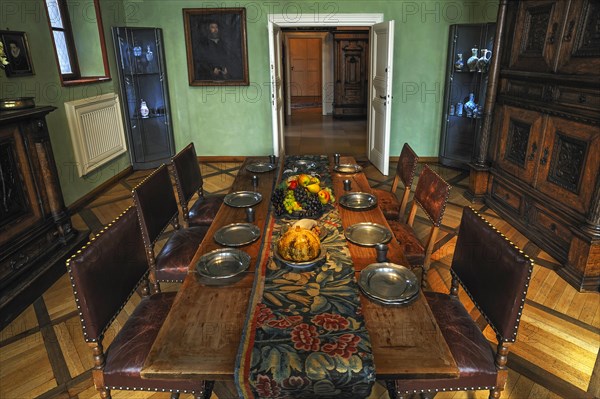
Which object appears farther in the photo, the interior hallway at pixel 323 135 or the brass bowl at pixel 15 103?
the interior hallway at pixel 323 135

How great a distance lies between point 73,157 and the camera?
135 inches

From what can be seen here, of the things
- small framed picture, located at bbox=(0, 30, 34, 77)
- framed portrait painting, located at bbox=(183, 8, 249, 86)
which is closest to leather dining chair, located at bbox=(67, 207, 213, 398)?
small framed picture, located at bbox=(0, 30, 34, 77)

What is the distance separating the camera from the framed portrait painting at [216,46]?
4.36 m

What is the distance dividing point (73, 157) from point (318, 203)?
264cm

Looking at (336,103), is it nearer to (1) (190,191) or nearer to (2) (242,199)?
(1) (190,191)

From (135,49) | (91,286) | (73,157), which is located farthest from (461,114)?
(91,286)

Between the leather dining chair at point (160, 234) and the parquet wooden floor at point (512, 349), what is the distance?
18.1 inches

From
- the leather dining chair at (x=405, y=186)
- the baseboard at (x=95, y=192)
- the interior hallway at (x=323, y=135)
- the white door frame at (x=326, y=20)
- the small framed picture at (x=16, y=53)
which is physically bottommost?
the baseboard at (x=95, y=192)

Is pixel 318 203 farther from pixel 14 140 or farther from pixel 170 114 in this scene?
pixel 170 114

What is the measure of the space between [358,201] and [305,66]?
9.05m

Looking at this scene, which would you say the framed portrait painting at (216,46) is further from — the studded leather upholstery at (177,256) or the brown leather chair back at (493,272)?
the brown leather chair back at (493,272)

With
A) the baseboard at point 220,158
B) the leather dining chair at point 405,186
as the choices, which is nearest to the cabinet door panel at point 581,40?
the leather dining chair at point 405,186

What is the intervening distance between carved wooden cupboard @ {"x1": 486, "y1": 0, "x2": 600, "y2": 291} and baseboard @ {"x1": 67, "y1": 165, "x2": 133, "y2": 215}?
11.3ft

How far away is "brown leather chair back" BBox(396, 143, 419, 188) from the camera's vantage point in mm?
2252
